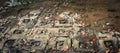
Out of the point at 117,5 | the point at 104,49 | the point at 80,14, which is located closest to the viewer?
the point at 104,49

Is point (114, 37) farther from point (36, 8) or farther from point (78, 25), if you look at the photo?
point (36, 8)

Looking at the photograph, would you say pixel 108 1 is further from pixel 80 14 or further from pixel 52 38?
pixel 52 38

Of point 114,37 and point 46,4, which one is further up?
point 46,4

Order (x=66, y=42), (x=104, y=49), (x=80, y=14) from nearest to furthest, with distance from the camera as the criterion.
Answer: (x=104, y=49)
(x=66, y=42)
(x=80, y=14)

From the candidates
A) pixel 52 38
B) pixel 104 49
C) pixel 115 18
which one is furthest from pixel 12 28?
pixel 115 18

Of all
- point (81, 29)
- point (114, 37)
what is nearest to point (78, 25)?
point (81, 29)

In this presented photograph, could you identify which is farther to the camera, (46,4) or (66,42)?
(46,4)
